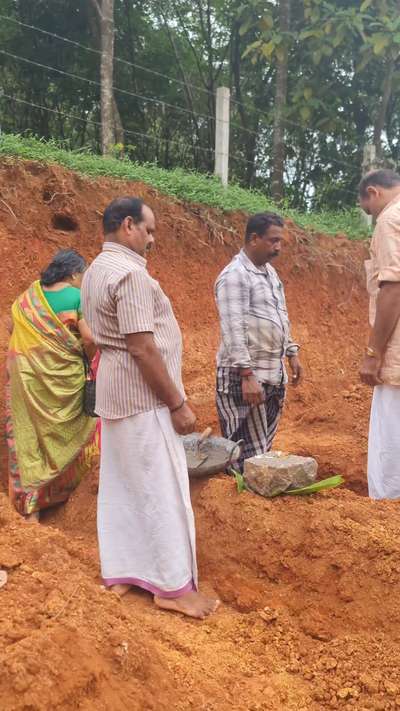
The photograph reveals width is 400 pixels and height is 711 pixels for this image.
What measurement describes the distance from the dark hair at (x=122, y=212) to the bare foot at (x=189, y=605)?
66.0 inches

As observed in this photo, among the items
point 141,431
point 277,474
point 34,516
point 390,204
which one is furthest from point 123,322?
point 34,516

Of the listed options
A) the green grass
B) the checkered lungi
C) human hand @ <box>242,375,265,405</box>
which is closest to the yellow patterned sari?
the checkered lungi

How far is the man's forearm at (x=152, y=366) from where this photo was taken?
8.67ft

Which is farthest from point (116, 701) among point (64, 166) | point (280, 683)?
point (64, 166)

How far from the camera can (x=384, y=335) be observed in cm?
354

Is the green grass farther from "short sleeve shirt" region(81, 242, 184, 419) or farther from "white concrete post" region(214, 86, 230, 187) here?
"short sleeve shirt" region(81, 242, 184, 419)

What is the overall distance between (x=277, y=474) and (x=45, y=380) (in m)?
1.72

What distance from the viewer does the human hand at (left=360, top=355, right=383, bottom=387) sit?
11.6 ft

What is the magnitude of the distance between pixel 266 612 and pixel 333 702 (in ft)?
1.88

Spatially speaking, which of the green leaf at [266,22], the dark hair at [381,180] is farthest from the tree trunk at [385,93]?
the dark hair at [381,180]

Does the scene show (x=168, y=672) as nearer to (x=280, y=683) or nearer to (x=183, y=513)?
(x=280, y=683)

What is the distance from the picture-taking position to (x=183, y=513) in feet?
9.34

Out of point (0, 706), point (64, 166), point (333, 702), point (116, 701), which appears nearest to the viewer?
point (0, 706)

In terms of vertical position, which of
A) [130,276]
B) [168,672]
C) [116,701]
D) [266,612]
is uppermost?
[130,276]
